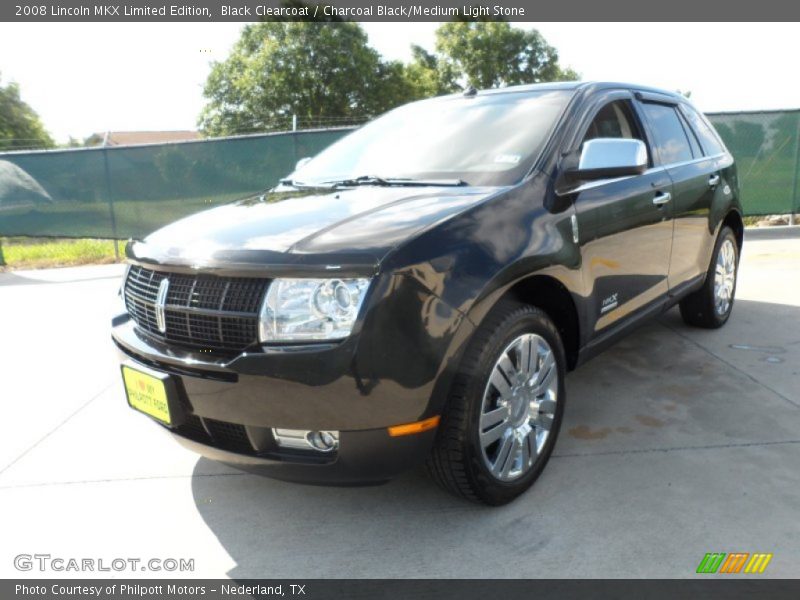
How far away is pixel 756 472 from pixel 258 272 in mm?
2211

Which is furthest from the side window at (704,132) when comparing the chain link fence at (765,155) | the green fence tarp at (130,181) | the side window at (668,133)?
the green fence tarp at (130,181)

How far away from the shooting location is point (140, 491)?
108 inches

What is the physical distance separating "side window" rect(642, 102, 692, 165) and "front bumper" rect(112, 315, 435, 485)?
259 centimetres

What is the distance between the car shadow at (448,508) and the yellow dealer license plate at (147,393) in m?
0.51

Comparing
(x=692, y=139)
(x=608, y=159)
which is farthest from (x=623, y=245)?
(x=692, y=139)

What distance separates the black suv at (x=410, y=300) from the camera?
6.46 ft

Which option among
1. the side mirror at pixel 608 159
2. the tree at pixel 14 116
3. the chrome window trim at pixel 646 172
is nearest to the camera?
the side mirror at pixel 608 159

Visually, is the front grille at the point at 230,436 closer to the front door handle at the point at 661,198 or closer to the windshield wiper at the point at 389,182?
the windshield wiper at the point at 389,182

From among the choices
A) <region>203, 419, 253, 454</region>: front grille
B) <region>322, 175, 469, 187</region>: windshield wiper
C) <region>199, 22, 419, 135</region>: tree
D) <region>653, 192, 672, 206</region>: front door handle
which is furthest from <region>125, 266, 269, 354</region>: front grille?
<region>199, 22, 419, 135</region>: tree

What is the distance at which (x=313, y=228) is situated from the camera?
2.25 meters

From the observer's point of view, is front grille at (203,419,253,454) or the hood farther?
front grille at (203,419,253,454)

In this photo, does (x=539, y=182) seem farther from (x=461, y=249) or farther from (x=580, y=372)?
(x=580, y=372)

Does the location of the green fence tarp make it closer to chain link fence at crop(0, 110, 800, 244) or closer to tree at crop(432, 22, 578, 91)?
chain link fence at crop(0, 110, 800, 244)

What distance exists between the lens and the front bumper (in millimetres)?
1941
